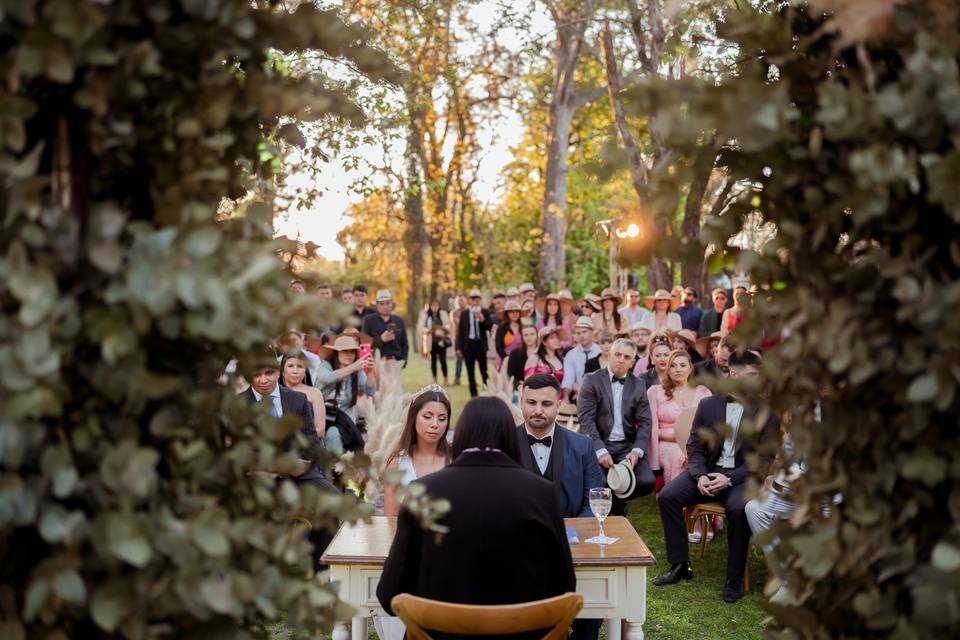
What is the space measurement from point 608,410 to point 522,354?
18.0 feet

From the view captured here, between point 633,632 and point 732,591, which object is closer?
point 633,632

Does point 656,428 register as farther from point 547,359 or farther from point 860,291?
point 860,291

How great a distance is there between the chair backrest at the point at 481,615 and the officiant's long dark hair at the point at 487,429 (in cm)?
82

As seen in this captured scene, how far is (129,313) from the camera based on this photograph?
5.56 feet

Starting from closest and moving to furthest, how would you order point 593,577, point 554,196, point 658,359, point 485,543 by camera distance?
1. point 485,543
2. point 593,577
3. point 658,359
4. point 554,196

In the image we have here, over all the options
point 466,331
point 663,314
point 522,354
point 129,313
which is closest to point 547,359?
point 522,354

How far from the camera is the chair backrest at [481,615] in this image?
3230 millimetres

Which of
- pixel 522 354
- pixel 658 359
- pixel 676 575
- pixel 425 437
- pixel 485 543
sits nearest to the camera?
pixel 485 543

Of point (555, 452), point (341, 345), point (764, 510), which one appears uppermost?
point (341, 345)

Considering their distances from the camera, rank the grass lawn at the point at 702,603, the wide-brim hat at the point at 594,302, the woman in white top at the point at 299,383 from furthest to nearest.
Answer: the wide-brim hat at the point at 594,302 < the woman in white top at the point at 299,383 < the grass lawn at the point at 702,603

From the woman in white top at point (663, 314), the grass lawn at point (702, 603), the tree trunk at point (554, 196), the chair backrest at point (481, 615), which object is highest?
the tree trunk at point (554, 196)

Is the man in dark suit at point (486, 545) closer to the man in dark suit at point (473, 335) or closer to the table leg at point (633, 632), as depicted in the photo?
the table leg at point (633, 632)

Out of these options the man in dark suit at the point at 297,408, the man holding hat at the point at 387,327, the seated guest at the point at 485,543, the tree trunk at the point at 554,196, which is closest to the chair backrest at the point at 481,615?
the seated guest at the point at 485,543

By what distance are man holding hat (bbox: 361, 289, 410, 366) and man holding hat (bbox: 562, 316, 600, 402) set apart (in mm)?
4704
